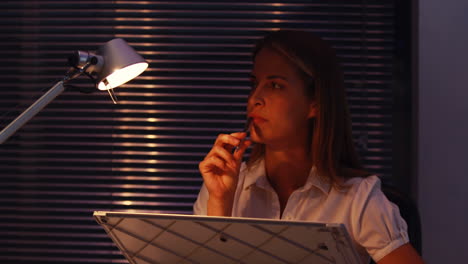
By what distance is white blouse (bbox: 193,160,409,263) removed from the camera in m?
1.22

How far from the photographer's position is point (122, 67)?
1102 millimetres

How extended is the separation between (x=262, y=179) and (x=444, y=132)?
34.0 inches

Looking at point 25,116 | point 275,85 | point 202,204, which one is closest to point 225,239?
point 25,116

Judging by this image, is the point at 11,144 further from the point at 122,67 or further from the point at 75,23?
A: the point at 122,67

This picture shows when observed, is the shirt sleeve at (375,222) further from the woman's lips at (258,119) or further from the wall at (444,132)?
the wall at (444,132)

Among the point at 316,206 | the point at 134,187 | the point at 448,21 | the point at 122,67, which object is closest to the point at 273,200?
the point at 316,206

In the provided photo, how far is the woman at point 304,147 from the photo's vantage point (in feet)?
4.27

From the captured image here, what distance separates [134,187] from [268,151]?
83cm

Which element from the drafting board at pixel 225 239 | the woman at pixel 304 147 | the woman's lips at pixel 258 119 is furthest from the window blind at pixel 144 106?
the drafting board at pixel 225 239

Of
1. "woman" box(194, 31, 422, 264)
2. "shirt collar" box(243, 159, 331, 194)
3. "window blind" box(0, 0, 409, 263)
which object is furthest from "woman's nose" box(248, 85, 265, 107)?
"window blind" box(0, 0, 409, 263)

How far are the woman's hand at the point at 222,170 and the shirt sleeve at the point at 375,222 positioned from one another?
305 mm

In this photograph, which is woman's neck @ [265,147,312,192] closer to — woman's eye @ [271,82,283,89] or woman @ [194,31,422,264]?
woman @ [194,31,422,264]

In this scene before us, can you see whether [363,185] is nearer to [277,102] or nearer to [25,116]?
[277,102]

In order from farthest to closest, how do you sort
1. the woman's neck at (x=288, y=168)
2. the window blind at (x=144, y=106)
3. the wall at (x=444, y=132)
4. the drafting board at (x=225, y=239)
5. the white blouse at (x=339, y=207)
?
the window blind at (x=144, y=106), the wall at (x=444, y=132), the woman's neck at (x=288, y=168), the white blouse at (x=339, y=207), the drafting board at (x=225, y=239)
